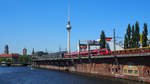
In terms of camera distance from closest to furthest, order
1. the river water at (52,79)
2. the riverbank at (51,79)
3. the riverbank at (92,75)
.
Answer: the riverbank at (92,75) → the river water at (52,79) → the riverbank at (51,79)

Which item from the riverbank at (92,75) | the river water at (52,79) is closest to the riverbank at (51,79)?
the river water at (52,79)

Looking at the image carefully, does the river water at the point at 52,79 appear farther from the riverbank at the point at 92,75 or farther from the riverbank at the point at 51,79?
the riverbank at the point at 92,75

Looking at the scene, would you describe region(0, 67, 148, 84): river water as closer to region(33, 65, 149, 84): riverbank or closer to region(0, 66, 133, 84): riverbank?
region(0, 66, 133, 84): riverbank

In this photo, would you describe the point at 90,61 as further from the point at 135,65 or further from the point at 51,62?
the point at 51,62

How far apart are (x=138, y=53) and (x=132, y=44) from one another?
83.6 feet

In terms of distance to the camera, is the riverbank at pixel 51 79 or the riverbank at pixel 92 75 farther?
the riverbank at pixel 51 79

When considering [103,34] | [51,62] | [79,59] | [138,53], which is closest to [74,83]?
[138,53]

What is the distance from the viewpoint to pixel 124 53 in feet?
191

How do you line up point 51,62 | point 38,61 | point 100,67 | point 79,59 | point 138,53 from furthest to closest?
point 38,61
point 51,62
point 79,59
point 100,67
point 138,53

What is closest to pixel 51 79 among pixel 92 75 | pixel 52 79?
pixel 52 79

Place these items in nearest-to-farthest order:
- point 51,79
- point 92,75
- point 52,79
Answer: point 52,79 → point 51,79 → point 92,75

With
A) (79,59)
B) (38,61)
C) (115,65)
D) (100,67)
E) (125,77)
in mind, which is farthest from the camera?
(38,61)

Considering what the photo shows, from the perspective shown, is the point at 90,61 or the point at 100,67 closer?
the point at 100,67

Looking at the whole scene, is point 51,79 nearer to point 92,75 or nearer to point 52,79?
point 52,79
